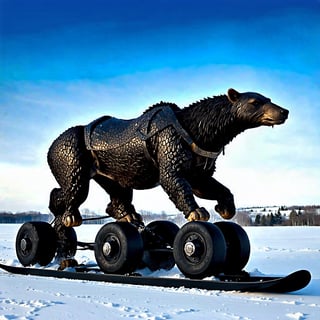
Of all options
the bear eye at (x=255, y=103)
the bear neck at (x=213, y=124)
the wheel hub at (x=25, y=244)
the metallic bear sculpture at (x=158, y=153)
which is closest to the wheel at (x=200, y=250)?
the metallic bear sculpture at (x=158, y=153)

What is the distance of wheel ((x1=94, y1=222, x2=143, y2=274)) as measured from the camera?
5.01 metres

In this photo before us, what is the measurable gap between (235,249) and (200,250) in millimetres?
631

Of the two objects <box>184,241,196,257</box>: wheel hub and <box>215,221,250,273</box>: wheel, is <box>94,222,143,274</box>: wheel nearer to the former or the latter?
→ <box>184,241,196,257</box>: wheel hub

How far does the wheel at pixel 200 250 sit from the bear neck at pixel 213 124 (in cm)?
94

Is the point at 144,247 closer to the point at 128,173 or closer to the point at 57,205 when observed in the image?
Result: the point at 128,173

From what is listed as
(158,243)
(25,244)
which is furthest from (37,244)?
(158,243)

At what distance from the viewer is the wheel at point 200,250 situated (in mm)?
4410

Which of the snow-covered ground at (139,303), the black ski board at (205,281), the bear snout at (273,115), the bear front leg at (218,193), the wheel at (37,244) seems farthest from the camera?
the wheel at (37,244)

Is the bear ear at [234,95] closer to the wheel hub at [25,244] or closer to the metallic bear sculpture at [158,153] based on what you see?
the metallic bear sculpture at [158,153]

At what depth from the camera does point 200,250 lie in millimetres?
4484

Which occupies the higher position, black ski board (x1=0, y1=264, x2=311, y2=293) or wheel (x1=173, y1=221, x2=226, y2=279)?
wheel (x1=173, y1=221, x2=226, y2=279)

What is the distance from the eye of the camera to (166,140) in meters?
5.14

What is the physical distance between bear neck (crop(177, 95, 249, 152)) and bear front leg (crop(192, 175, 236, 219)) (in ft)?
1.49

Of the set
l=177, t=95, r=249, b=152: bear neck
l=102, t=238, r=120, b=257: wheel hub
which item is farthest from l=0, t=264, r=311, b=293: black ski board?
l=177, t=95, r=249, b=152: bear neck
